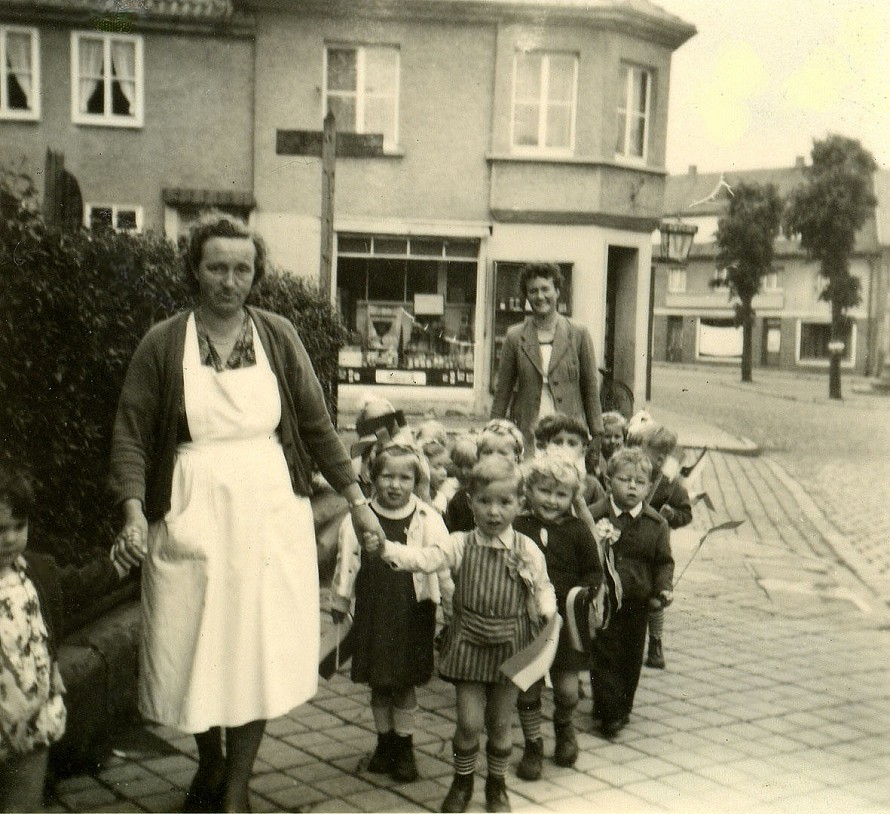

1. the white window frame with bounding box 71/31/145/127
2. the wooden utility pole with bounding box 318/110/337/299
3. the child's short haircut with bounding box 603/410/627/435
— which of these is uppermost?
the white window frame with bounding box 71/31/145/127

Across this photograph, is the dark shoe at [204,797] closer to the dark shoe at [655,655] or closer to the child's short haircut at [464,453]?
the child's short haircut at [464,453]

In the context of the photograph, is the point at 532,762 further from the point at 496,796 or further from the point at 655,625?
the point at 655,625

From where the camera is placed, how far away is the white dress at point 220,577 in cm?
364

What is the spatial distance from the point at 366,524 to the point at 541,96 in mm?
15541

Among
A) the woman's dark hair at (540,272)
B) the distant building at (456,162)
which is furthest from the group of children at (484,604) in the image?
the distant building at (456,162)

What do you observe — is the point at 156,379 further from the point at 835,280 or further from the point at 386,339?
the point at 835,280

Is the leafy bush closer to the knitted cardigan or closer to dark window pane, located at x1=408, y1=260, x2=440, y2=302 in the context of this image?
the knitted cardigan

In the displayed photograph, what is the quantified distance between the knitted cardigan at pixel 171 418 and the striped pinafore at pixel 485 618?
1.91 ft

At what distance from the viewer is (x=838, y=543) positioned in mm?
10039

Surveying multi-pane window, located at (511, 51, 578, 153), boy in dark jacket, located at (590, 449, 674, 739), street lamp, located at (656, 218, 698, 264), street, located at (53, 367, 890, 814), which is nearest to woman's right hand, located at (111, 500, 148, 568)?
street, located at (53, 367, 890, 814)

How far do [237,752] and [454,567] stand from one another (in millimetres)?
1016

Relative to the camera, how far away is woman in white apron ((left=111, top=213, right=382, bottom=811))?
3.64m

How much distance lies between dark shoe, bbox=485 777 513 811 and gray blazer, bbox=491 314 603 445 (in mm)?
2610

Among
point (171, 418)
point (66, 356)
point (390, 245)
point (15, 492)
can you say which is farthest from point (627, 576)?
point (390, 245)
